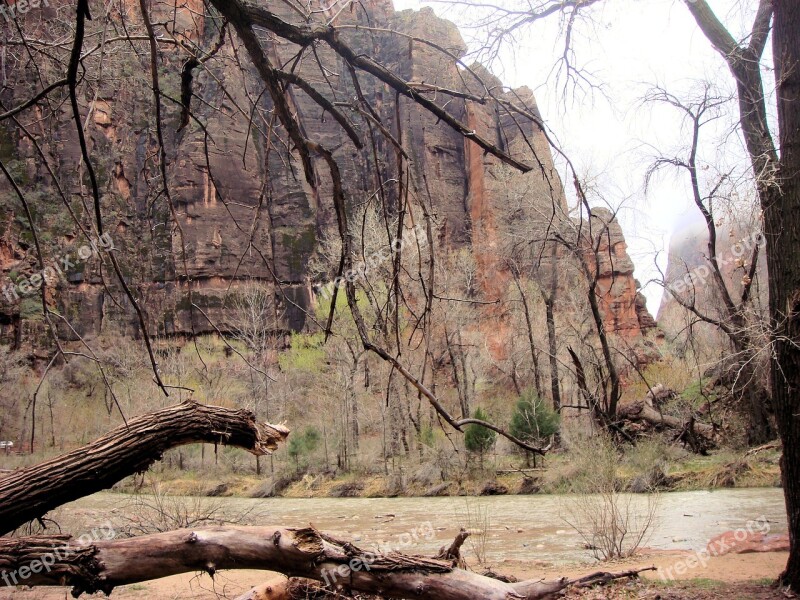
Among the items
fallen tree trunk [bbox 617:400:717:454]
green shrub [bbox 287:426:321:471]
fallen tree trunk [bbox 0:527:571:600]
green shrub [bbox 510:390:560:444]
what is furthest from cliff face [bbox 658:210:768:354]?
green shrub [bbox 287:426:321:471]

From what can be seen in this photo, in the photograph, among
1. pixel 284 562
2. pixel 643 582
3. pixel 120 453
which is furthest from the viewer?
pixel 643 582

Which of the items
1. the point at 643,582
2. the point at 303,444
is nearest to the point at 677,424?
the point at 643,582

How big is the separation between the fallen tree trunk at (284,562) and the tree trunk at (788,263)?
2.37 metres

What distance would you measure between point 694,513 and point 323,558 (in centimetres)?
927

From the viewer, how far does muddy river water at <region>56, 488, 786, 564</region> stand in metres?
8.98

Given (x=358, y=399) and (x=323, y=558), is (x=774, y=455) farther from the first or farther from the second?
(x=358, y=399)

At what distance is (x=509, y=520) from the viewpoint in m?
12.3

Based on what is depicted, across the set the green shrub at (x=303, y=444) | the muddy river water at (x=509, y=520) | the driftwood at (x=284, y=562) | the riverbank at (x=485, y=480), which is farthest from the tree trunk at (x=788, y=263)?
the green shrub at (x=303, y=444)

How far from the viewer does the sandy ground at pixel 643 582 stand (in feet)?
16.3

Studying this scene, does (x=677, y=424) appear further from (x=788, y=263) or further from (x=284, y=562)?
(x=284, y=562)

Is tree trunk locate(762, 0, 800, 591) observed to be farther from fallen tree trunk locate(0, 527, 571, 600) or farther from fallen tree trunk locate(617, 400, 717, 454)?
fallen tree trunk locate(617, 400, 717, 454)

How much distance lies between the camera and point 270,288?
4544 centimetres

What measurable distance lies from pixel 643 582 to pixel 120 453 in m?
4.42

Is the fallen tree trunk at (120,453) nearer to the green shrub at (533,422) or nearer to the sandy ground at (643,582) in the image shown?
the sandy ground at (643,582)
